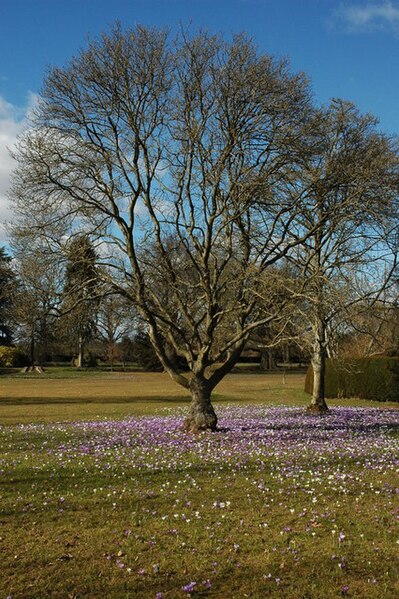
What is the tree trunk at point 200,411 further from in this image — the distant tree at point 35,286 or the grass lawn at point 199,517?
the distant tree at point 35,286

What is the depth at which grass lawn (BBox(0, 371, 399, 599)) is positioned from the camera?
479 centimetres

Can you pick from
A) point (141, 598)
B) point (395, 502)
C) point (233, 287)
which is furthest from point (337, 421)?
point (141, 598)

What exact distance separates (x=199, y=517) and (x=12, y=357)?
68552 millimetres

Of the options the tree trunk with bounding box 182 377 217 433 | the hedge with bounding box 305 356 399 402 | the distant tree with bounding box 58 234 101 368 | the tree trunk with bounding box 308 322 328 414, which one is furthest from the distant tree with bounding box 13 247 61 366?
the hedge with bounding box 305 356 399 402

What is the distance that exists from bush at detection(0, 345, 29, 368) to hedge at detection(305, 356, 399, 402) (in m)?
47.4

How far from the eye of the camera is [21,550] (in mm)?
5465

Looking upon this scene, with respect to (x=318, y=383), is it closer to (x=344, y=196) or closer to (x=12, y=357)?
(x=344, y=196)

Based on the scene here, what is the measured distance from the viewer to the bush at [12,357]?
69.7 meters

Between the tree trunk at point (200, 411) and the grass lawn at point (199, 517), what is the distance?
1027mm

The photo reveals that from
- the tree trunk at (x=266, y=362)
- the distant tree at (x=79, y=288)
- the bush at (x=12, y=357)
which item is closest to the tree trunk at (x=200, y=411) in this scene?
the distant tree at (x=79, y=288)

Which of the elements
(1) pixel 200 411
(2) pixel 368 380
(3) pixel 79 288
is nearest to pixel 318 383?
(1) pixel 200 411

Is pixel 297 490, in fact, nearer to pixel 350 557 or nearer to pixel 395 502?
pixel 395 502

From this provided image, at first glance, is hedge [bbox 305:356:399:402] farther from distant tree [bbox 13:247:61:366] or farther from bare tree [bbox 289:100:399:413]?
distant tree [bbox 13:247:61:366]

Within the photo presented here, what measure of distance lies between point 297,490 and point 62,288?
9.65m
